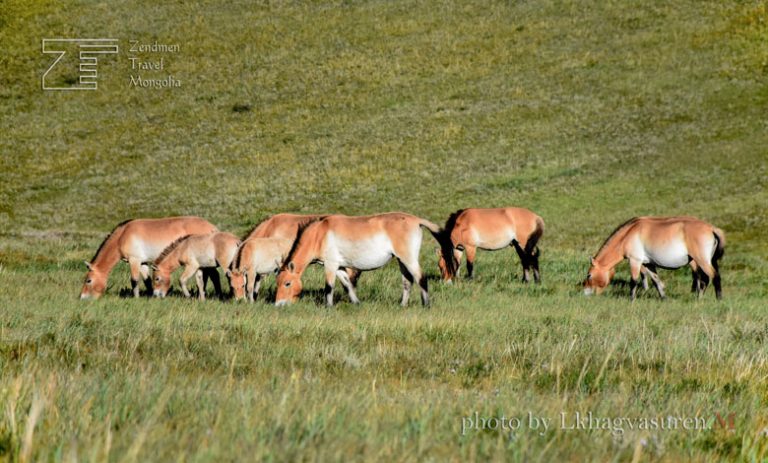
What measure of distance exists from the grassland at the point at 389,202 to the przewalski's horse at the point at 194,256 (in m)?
2.19

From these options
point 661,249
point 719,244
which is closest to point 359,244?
point 661,249

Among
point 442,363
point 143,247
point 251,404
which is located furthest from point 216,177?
point 251,404

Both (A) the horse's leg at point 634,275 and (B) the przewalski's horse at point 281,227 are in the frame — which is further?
(B) the przewalski's horse at point 281,227

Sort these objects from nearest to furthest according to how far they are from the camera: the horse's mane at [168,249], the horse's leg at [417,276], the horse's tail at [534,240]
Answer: the horse's leg at [417,276] < the horse's mane at [168,249] < the horse's tail at [534,240]

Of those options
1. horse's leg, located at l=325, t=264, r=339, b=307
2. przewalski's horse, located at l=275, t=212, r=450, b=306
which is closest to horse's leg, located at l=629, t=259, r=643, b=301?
przewalski's horse, located at l=275, t=212, r=450, b=306

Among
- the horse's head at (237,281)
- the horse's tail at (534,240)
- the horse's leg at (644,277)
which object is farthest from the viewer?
the horse's tail at (534,240)

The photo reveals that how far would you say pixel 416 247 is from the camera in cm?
1558

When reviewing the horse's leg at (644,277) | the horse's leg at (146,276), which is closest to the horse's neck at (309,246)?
the horse's leg at (146,276)

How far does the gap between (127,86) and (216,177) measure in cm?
2046

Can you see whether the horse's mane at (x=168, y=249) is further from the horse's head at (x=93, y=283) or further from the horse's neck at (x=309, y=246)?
the horse's neck at (x=309, y=246)

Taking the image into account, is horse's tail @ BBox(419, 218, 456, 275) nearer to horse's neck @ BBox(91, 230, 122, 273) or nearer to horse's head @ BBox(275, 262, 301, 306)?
horse's head @ BBox(275, 262, 301, 306)

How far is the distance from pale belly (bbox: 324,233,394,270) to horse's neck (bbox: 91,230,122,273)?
4.60 metres

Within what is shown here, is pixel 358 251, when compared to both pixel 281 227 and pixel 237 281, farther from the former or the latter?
pixel 281 227

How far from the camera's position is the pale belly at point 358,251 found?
15258 mm
